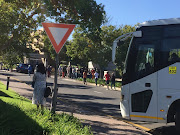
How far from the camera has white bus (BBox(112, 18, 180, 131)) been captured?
6996 millimetres

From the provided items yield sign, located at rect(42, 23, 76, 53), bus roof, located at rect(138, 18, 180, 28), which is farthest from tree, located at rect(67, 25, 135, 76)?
yield sign, located at rect(42, 23, 76, 53)

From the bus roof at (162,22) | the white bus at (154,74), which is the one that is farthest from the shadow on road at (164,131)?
the bus roof at (162,22)

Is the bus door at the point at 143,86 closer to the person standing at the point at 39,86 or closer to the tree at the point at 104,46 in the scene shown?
the person standing at the point at 39,86

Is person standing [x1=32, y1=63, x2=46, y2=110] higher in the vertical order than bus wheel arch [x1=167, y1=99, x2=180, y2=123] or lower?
higher

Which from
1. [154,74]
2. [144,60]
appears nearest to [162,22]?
[144,60]

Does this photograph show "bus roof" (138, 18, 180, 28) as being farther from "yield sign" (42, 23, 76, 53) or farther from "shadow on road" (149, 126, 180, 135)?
"shadow on road" (149, 126, 180, 135)

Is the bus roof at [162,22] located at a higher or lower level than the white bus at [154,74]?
higher

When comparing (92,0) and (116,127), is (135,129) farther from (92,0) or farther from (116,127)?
(92,0)

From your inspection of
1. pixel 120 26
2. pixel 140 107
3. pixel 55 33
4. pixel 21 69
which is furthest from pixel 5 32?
pixel 21 69

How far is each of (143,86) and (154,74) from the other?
0.51 m

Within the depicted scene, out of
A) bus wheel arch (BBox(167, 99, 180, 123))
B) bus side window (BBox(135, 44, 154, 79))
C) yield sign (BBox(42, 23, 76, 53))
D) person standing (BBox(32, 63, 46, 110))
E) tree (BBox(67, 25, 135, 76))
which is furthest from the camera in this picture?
tree (BBox(67, 25, 135, 76))

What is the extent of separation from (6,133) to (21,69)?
132 ft

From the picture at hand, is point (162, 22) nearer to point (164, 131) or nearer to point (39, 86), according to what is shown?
point (164, 131)

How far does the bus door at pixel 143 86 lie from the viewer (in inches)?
283
